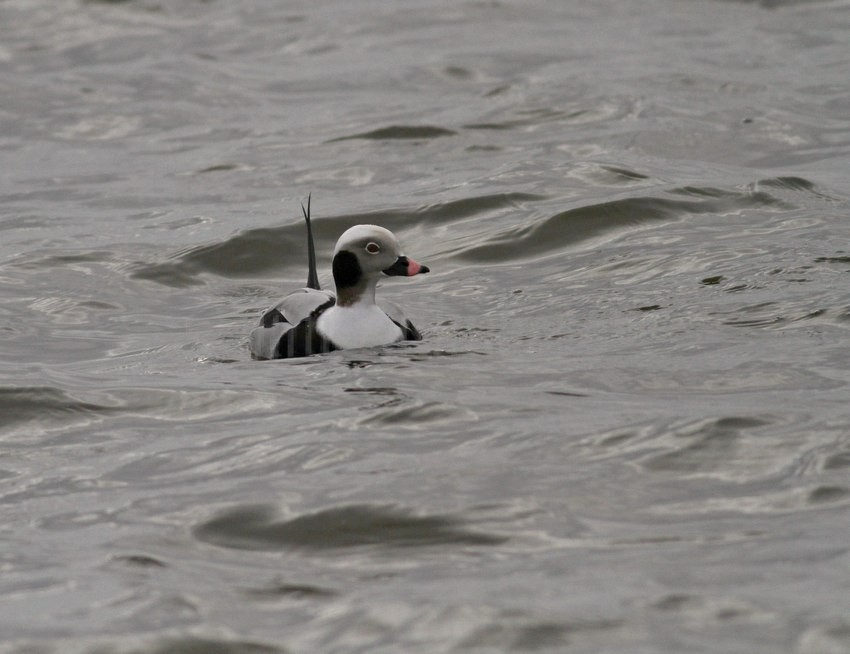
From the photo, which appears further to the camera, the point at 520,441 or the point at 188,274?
the point at 188,274

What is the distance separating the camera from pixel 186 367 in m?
8.59

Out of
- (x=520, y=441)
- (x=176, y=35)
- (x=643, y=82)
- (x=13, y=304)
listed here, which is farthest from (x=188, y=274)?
(x=176, y=35)

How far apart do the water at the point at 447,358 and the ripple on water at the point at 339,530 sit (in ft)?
0.05

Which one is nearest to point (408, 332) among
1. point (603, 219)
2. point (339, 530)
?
point (339, 530)

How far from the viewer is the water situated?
5168 millimetres

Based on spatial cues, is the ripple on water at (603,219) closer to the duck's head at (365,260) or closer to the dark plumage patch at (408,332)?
the dark plumage patch at (408,332)

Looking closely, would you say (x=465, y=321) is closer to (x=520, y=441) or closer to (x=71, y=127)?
(x=520, y=441)

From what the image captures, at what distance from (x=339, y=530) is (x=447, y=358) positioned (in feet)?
8.50

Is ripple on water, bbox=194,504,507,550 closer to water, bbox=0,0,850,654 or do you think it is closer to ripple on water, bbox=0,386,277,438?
water, bbox=0,0,850,654

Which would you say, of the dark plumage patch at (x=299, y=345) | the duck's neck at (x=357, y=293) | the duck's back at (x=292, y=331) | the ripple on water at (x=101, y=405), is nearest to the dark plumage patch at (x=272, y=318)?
the duck's back at (x=292, y=331)

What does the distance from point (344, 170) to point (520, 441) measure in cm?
775

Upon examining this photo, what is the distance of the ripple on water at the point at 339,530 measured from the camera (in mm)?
5727

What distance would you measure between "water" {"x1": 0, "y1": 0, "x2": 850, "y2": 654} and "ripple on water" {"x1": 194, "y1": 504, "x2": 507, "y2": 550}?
0.01 m

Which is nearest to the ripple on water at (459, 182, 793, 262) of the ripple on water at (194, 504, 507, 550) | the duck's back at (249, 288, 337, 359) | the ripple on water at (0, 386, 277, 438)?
the duck's back at (249, 288, 337, 359)
